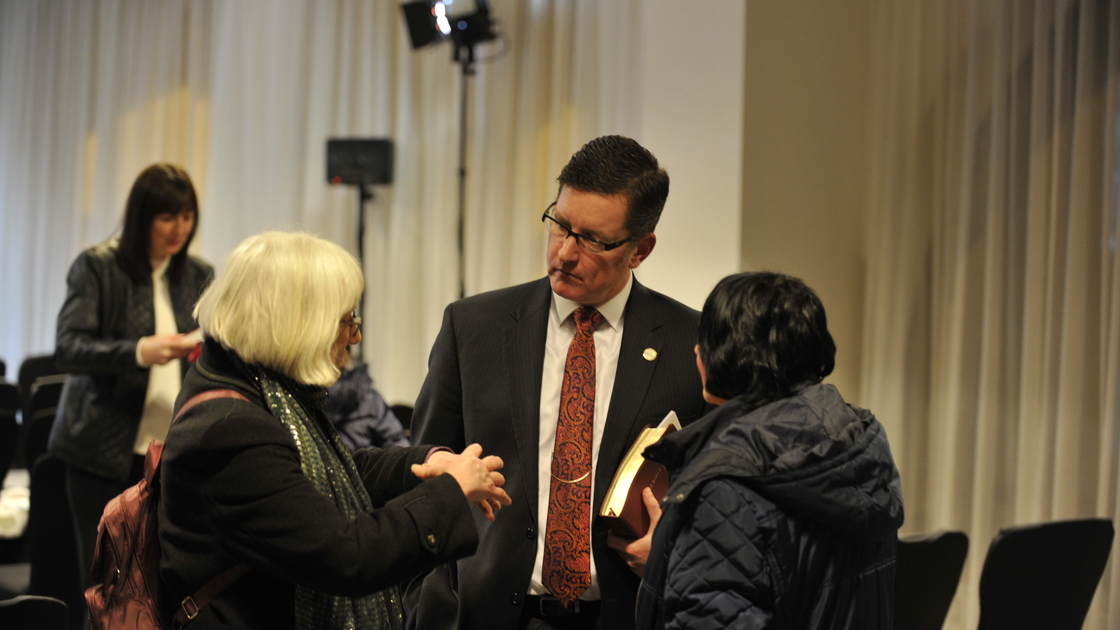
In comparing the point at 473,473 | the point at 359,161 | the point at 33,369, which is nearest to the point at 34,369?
the point at 33,369

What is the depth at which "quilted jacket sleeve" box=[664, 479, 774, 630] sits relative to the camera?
1.54 meters

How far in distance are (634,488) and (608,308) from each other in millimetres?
449

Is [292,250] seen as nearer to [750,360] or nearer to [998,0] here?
[750,360]

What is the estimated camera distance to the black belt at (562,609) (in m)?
1.97

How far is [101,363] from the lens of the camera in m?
3.42

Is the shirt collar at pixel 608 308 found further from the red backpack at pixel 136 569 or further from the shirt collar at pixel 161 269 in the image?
the shirt collar at pixel 161 269

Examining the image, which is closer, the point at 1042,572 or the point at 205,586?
the point at 205,586

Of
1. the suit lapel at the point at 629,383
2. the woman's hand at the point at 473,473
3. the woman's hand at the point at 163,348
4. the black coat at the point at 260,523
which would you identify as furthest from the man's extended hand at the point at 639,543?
the woman's hand at the point at 163,348

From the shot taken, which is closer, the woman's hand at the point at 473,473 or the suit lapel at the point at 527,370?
the woman's hand at the point at 473,473

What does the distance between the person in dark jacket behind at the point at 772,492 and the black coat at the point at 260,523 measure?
366mm

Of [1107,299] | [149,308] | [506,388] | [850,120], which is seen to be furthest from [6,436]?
[1107,299]

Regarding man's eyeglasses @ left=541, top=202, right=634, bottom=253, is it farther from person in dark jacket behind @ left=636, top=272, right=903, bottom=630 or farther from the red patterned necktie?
person in dark jacket behind @ left=636, top=272, right=903, bottom=630

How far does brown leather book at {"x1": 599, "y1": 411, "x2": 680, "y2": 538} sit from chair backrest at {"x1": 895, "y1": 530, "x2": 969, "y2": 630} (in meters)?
1.15

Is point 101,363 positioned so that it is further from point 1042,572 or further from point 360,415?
point 1042,572
